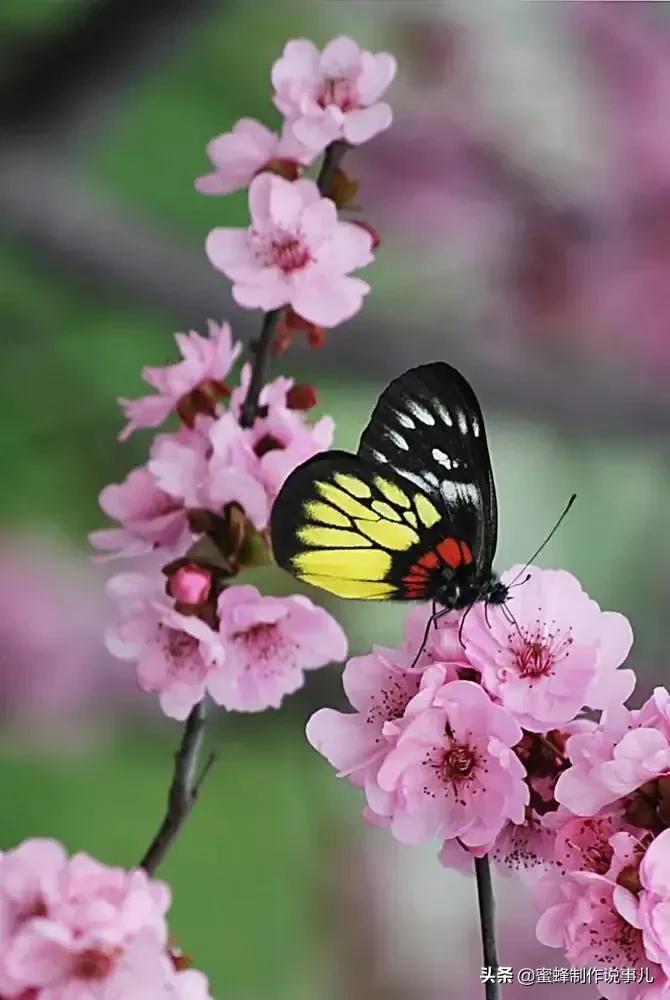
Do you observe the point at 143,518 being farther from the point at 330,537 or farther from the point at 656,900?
the point at 656,900

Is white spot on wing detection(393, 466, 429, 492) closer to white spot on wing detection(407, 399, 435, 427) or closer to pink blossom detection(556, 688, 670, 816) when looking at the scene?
white spot on wing detection(407, 399, 435, 427)

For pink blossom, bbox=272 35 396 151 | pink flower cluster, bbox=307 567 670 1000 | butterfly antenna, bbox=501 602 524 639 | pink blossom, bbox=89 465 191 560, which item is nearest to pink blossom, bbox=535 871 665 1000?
pink flower cluster, bbox=307 567 670 1000

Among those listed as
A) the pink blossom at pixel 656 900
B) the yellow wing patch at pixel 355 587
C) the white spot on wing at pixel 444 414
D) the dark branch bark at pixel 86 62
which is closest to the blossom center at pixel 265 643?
the yellow wing patch at pixel 355 587

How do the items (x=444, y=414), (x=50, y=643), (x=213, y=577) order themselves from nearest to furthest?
1. (x=444, y=414)
2. (x=213, y=577)
3. (x=50, y=643)

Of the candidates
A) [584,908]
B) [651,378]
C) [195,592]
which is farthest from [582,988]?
[651,378]

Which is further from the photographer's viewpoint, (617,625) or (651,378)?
(651,378)

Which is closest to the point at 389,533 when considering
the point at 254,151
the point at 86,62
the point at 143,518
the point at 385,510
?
the point at 385,510

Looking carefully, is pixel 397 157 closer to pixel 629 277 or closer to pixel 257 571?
pixel 629 277
